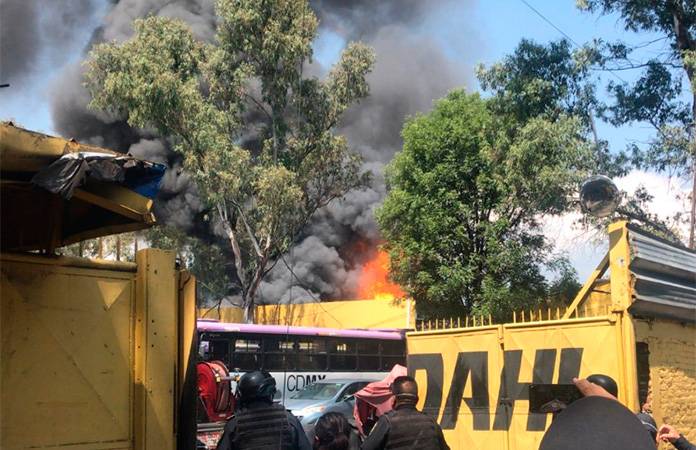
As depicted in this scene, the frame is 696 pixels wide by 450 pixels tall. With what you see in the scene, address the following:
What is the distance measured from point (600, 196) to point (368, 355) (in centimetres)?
1451

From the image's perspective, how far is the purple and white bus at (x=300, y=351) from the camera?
1711cm

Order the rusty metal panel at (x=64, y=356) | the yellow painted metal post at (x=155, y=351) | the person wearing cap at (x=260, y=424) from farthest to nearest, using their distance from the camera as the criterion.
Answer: the person wearing cap at (x=260, y=424)
the yellow painted metal post at (x=155, y=351)
the rusty metal panel at (x=64, y=356)

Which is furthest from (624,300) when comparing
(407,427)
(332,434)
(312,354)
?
(312,354)

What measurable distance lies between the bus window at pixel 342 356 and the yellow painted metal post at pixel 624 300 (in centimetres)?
1399

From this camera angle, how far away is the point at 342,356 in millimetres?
20047

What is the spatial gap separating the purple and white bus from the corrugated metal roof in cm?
1041

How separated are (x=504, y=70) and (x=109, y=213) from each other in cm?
1412

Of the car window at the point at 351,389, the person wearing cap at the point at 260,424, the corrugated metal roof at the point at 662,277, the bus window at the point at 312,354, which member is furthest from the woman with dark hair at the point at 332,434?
the bus window at the point at 312,354

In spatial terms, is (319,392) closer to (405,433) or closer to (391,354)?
(391,354)

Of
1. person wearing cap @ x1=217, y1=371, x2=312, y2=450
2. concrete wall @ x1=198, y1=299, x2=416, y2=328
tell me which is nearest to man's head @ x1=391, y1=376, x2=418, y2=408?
person wearing cap @ x1=217, y1=371, x2=312, y2=450

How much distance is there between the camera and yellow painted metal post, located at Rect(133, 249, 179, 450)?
372 centimetres

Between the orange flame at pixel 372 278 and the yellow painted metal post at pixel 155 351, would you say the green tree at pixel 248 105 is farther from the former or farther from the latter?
the yellow painted metal post at pixel 155 351

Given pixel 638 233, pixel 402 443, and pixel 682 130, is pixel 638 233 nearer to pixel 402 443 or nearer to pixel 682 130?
pixel 402 443

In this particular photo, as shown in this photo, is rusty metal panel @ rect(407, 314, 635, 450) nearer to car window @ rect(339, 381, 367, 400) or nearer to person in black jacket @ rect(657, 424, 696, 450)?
person in black jacket @ rect(657, 424, 696, 450)
